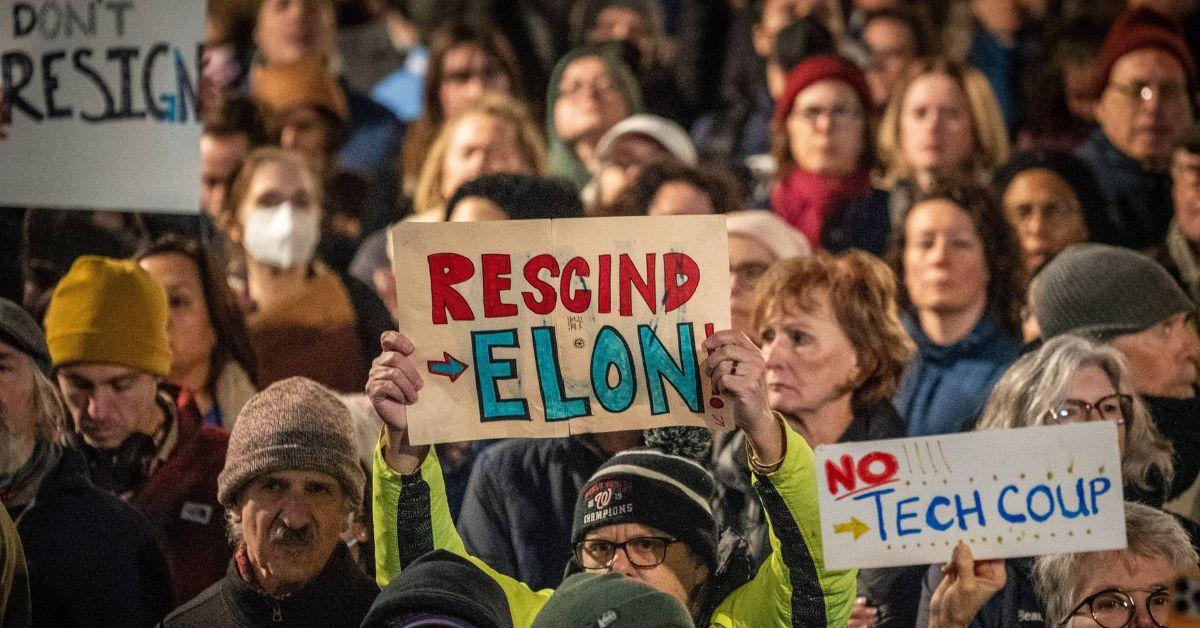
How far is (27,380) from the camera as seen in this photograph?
Result: 11.8 feet

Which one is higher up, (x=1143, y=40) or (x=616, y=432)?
(x=1143, y=40)

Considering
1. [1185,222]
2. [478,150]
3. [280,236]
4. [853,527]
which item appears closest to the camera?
[853,527]

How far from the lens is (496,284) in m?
3.31

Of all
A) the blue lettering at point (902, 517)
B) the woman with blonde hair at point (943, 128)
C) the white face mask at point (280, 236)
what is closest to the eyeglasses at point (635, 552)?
the blue lettering at point (902, 517)

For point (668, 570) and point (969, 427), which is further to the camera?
point (969, 427)

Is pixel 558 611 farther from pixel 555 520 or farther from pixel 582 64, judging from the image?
pixel 582 64

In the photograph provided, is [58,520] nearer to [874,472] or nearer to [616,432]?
[616,432]

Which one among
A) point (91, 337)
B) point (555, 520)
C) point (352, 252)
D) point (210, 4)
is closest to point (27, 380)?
point (91, 337)

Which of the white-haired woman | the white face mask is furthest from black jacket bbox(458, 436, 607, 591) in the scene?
the white face mask

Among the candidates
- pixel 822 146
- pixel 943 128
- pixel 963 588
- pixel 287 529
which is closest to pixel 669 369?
pixel 963 588

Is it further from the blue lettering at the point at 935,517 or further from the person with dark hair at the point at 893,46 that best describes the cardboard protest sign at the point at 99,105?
the person with dark hair at the point at 893,46

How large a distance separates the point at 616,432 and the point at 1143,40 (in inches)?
117

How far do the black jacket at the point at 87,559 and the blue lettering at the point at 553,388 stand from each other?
1.00 m

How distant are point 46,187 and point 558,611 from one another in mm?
1823
